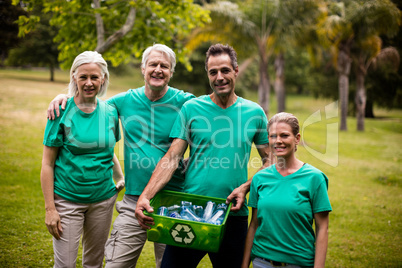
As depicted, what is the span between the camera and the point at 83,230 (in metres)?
3.03

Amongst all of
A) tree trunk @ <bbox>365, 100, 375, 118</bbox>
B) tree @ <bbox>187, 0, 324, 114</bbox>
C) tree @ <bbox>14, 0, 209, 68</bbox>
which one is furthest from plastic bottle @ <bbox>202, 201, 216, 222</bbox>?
tree trunk @ <bbox>365, 100, 375, 118</bbox>

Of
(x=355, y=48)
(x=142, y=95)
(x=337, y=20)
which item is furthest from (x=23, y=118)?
(x=355, y=48)

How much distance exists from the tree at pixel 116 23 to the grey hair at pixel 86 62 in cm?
378

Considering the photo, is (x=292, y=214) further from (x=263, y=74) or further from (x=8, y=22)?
(x=263, y=74)

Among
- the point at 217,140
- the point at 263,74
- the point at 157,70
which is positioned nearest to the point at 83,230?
the point at 217,140

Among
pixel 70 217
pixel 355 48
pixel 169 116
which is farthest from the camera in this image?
pixel 355 48

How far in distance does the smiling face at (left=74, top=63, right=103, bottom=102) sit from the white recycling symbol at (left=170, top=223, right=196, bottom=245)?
4.37ft

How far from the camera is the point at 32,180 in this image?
7.86 m

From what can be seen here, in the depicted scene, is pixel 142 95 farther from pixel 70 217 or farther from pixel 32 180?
pixel 32 180

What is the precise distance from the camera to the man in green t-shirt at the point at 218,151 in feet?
8.99

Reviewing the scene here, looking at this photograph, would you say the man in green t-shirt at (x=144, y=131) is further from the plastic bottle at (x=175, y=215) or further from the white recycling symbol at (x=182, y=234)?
the white recycling symbol at (x=182, y=234)

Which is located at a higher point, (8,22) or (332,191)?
(8,22)

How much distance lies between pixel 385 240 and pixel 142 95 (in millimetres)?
5468

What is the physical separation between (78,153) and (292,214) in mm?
1749
